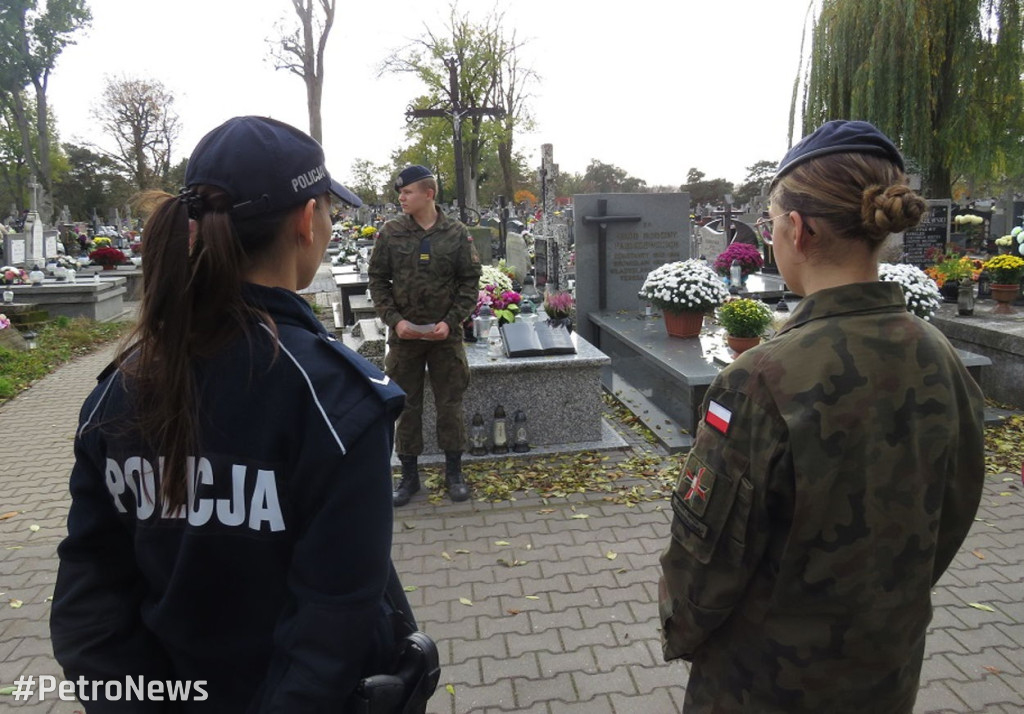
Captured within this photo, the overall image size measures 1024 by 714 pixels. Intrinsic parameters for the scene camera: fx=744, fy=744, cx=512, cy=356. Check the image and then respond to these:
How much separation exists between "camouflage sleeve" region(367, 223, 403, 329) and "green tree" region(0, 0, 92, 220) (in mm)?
39983

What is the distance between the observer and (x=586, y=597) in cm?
373

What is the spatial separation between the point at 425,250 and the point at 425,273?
151mm

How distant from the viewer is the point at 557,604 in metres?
3.67

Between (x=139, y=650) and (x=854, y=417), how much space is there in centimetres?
139

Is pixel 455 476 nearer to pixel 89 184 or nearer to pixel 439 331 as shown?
pixel 439 331

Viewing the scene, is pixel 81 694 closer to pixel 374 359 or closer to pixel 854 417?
pixel 854 417

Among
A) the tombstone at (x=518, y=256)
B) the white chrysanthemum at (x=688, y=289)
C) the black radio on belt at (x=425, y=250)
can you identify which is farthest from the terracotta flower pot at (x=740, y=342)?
the tombstone at (x=518, y=256)

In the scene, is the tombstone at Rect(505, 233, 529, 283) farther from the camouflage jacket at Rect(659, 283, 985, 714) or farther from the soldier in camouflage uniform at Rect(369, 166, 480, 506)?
the camouflage jacket at Rect(659, 283, 985, 714)

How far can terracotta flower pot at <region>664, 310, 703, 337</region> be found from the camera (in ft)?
24.0

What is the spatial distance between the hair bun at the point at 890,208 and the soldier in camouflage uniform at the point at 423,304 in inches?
140

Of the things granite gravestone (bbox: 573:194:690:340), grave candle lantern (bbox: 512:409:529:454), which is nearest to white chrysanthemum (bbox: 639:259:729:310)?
granite gravestone (bbox: 573:194:690:340)

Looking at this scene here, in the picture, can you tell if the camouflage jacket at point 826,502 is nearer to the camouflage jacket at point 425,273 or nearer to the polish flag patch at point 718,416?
the polish flag patch at point 718,416

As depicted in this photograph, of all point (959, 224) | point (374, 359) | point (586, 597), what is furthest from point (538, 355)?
point (959, 224)

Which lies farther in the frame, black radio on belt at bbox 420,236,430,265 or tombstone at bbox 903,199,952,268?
tombstone at bbox 903,199,952,268
